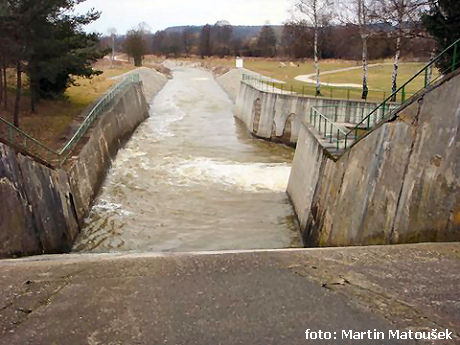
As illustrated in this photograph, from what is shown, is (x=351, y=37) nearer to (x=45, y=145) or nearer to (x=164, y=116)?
(x=164, y=116)

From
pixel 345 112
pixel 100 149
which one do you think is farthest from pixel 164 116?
pixel 100 149

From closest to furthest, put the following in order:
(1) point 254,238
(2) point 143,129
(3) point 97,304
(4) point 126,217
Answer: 1. (3) point 97,304
2. (1) point 254,238
3. (4) point 126,217
4. (2) point 143,129

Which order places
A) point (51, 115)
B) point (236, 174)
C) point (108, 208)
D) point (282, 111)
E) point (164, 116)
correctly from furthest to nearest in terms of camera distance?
point (164, 116)
point (282, 111)
point (51, 115)
point (236, 174)
point (108, 208)

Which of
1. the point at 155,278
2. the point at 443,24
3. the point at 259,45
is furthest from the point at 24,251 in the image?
the point at 259,45

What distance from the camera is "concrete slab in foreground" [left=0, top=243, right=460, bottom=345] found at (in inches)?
184

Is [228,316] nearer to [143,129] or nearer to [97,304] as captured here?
[97,304]

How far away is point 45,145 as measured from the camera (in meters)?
15.8

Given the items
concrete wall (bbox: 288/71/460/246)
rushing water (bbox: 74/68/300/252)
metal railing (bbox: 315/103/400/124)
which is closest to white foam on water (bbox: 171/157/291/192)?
rushing water (bbox: 74/68/300/252)

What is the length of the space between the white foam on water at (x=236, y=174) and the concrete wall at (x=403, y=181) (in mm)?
6766

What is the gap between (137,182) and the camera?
61.5 ft

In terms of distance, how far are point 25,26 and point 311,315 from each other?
16.9m

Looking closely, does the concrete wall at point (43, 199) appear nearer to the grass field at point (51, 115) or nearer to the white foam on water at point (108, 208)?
the white foam on water at point (108, 208)

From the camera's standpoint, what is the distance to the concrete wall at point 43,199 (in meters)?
8.92

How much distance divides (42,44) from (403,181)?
53.1ft
